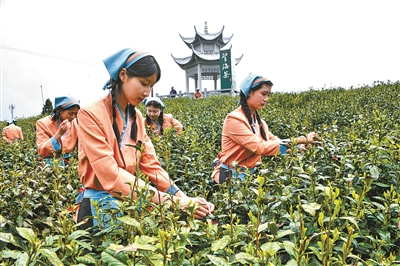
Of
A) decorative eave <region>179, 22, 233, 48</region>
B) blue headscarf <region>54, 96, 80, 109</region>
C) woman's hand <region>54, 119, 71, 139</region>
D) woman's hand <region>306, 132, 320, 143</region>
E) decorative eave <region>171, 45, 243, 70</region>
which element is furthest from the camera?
decorative eave <region>179, 22, 233, 48</region>

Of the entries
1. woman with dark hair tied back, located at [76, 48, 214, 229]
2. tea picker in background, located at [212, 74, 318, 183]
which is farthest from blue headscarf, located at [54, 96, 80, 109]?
woman with dark hair tied back, located at [76, 48, 214, 229]

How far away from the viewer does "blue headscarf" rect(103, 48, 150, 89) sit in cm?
182

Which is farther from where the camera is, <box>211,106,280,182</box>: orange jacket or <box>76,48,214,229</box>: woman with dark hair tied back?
<box>211,106,280,182</box>: orange jacket

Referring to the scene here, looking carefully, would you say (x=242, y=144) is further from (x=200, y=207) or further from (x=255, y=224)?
(x=255, y=224)

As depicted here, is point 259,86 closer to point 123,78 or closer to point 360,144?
point 360,144

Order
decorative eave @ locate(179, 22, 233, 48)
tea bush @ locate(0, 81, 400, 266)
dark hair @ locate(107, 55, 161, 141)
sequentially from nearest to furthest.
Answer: tea bush @ locate(0, 81, 400, 266)
dark hair @ locate(107, 55, 161, 141)
decorative eave @ locate(179, 22, 233, 48)

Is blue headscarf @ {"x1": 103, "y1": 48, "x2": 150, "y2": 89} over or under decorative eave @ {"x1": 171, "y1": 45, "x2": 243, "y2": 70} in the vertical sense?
under

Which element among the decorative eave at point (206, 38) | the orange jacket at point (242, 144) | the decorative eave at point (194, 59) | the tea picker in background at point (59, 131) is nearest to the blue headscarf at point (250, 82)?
the orange jacket at point (242, 144)

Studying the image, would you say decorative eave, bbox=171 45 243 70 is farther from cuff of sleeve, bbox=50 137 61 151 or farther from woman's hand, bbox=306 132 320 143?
woman's hand, bbox=306 132 320 143

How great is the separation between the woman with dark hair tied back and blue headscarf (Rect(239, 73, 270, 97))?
4.60ft

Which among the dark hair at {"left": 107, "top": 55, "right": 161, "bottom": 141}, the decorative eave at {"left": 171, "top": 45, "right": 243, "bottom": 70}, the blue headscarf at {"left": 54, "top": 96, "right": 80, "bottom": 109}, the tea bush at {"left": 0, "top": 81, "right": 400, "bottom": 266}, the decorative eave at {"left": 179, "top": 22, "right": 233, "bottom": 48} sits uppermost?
the decorative eave at {"left": 179, "top": 22, "right": 233, "bottom": 48}

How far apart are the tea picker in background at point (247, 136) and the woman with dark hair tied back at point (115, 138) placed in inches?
45.7

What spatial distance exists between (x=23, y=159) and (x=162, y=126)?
6.73 ft


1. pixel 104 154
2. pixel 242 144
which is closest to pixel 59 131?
pixel 242 144
